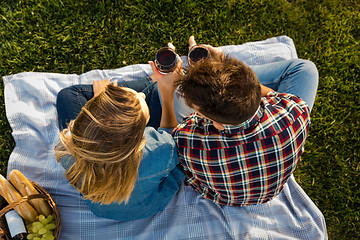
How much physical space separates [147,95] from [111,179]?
3.03 feet

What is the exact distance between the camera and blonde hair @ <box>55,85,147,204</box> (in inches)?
54.4

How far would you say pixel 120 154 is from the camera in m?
1.42

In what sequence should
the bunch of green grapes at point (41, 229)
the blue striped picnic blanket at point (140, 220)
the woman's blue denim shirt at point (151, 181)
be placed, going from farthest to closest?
the blue striped picnic blanket at point (140, 220) → the bunch of green grapes at point (41, 229) → the woman's blue denim shirt at point (151, 181)

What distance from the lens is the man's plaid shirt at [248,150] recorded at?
1.49 m

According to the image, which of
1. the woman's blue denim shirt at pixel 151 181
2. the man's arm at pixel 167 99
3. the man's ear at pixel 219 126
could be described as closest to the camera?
the man's ear at pixel 219 126

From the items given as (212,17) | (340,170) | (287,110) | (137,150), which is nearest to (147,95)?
(137,150)

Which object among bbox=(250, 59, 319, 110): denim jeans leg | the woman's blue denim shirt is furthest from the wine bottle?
bbox=(250, 59, 319, 110): denim jeans leg

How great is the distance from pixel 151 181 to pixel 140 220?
2.11 feet

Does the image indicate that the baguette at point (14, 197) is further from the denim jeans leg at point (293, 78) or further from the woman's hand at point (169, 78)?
the denim jeans leg at point (293, 78)

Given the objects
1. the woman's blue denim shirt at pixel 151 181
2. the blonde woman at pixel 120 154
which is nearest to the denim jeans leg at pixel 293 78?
the blonde woman at pixel 120 154

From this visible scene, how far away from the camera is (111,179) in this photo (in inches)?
59.6

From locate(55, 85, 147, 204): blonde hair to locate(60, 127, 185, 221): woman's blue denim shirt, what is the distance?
11 cm

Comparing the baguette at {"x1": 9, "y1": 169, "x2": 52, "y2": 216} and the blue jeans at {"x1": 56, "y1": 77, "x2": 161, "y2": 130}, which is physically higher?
the blue jeans at {"x1": 56, "y1": 77, "x2": 161, "y2": 130}

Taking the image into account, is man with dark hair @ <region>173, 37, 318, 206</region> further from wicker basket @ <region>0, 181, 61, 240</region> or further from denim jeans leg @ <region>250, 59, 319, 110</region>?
wicker basket @ <region>0, 181, 61, 240</region>
